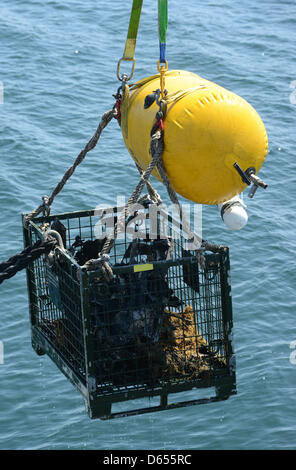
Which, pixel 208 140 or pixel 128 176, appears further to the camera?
pixel 128 176

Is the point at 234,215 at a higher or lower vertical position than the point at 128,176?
higher

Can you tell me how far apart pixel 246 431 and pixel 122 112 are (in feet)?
16.1

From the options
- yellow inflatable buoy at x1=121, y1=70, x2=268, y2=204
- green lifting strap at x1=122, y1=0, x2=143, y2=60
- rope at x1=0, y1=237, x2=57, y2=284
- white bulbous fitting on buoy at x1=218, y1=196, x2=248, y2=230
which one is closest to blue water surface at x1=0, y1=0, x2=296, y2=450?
rope at x1=0, y1=237, x2=57, y2=284

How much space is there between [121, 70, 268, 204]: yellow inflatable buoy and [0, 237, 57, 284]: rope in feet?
3.71

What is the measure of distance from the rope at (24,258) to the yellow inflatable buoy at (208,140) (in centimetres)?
113

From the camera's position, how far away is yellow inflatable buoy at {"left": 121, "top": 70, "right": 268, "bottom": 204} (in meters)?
5.01

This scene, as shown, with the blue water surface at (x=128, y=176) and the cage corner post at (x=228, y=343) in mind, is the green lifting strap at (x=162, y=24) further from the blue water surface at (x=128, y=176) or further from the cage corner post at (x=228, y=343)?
the blue water surface at (x=128, y=176)

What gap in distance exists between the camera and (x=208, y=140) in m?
5.02

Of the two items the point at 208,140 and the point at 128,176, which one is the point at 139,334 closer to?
the point at 208,140

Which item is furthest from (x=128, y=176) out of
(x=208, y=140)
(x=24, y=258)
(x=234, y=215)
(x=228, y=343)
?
(x=208, y=140)

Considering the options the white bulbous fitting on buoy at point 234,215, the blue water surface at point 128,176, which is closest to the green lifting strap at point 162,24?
the white bulbous fitting on buoy at point 234,215

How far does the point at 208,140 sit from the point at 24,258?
165cm

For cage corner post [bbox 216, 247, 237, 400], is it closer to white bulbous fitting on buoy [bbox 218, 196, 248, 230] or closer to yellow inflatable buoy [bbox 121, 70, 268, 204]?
white bulbous fitting on buoy [bbox 218, 196, 248, 230]
